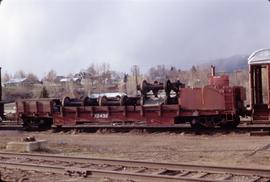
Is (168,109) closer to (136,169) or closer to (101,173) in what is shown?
(136,169)

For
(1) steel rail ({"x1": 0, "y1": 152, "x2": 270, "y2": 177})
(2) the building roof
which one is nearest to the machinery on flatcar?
(2) the building roof

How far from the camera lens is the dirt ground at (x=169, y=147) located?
43.3 ft

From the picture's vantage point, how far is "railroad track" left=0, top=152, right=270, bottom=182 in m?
9.93

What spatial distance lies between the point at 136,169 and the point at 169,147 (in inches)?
188

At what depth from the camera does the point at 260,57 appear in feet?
63.1

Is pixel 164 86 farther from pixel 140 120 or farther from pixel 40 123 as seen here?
pixel 40 123

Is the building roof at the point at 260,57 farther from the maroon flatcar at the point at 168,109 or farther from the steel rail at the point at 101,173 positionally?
the steel rail at the point at 101,173

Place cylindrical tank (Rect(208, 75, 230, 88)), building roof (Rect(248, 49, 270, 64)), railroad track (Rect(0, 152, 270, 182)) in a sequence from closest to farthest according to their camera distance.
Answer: railroad track (Rect(0, 152, 270, 182))
building roof (Rect(248, 49, 270, 64))
cylindrical tank (Rect(208, 75, 230, 88))

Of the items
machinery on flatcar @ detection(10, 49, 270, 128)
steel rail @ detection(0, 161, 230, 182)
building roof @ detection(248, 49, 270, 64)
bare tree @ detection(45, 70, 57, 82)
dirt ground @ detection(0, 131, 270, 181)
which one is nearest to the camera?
steel rail @ detection(0, 161, 230, 182)

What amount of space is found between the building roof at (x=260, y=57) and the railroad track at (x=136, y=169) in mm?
9293

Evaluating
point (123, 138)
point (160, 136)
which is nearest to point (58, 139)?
point (123, 138)

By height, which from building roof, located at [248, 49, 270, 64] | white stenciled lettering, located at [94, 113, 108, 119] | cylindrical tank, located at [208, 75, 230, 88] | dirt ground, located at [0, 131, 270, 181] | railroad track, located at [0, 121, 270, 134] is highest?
building roof, located at [248, 49, 270, 64]

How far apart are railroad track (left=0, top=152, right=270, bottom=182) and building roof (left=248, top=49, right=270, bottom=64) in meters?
9.29

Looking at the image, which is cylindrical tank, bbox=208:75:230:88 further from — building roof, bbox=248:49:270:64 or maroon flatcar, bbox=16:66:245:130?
building roof, bbox=248:49:270:64
